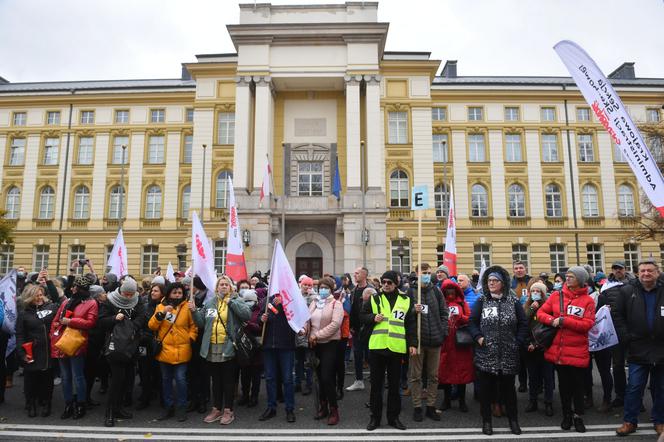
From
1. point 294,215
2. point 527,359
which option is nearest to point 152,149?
point 294,215

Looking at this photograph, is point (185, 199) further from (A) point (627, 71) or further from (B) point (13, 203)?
(A) point (627, 71)

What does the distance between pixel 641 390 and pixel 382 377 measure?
3.19m

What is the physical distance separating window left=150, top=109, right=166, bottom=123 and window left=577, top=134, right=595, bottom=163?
100 feet

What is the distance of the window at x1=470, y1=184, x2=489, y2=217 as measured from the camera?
3416 cm

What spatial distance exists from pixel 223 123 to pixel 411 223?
13.9 metres

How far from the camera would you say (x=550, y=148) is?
115 ft

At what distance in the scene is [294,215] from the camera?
1093 inches

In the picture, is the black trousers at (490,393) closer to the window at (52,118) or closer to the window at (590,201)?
the window at (590,201)

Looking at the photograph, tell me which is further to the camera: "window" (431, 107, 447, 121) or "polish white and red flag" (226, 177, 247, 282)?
"window" (431, 107, 447, 121)

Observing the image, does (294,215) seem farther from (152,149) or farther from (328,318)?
(328,318)

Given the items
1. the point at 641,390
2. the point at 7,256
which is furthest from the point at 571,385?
the point at 7,256

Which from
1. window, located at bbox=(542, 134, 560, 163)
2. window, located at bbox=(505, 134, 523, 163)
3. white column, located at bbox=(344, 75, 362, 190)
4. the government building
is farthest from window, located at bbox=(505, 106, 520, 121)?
white column, located at bbox=(344, 75, 362, 190)

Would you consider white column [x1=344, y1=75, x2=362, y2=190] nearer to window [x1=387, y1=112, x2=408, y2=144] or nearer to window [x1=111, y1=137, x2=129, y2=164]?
window [x1=387, y1=112, x2=408, y2=144]

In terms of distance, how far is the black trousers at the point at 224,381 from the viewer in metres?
6.76
